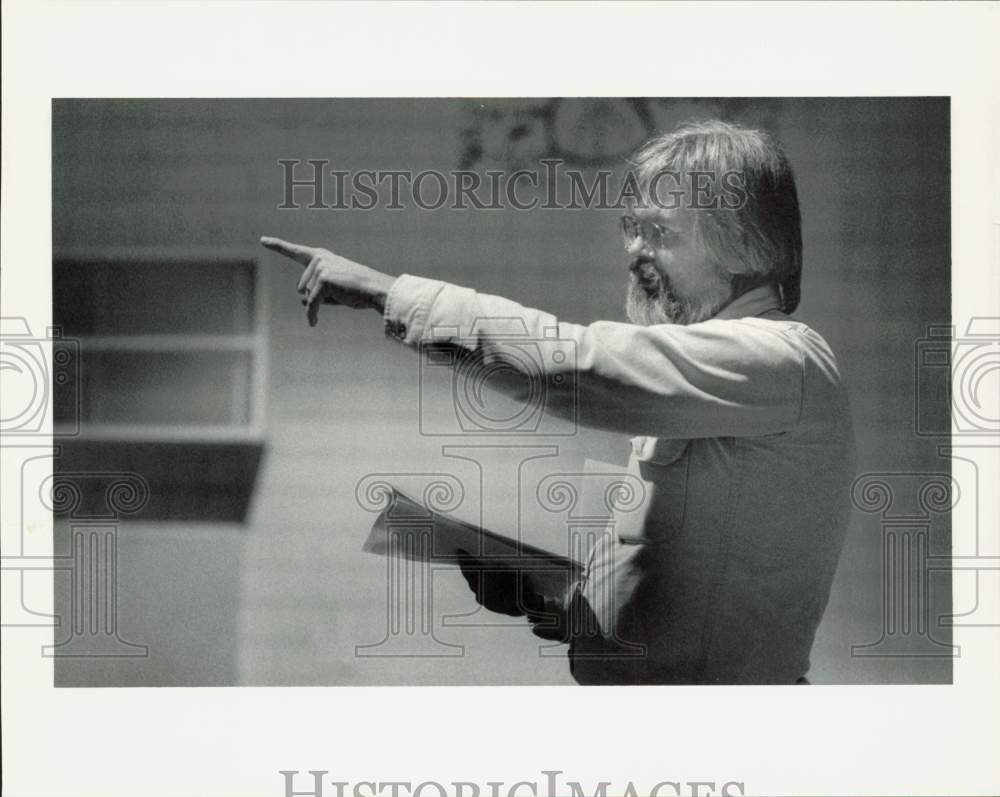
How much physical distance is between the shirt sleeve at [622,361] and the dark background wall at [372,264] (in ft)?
0.39

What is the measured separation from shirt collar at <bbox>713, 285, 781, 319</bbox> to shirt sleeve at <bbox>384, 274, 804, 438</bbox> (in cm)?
3

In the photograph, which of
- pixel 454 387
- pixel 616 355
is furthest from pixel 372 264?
pixel 616 355

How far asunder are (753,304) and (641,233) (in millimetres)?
412

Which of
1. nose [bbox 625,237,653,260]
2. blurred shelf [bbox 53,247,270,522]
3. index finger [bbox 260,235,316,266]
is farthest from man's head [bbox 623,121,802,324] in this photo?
blurred shelf [bbox 53,247,270,522]

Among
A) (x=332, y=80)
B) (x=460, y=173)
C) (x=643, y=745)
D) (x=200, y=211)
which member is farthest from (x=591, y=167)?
(x=643, y=745)

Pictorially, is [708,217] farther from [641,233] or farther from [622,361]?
[622,361]

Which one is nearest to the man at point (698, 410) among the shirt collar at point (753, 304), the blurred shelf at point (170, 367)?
the shirt collar at point (753, 304)

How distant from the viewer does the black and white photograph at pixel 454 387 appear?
3674 millimetres

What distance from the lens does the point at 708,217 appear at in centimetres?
366

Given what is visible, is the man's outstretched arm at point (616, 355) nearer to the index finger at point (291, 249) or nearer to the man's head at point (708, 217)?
the index finger at point (291, 249)

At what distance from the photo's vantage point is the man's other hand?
3592 millimetres

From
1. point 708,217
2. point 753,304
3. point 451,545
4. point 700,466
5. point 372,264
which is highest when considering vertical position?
point 708,217

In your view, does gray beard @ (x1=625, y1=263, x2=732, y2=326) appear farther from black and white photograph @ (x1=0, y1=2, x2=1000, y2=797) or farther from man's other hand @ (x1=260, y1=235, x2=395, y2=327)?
man's other hand @ (x1=260, y1=235, x2=395, y2=327)

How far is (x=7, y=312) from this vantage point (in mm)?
3732
